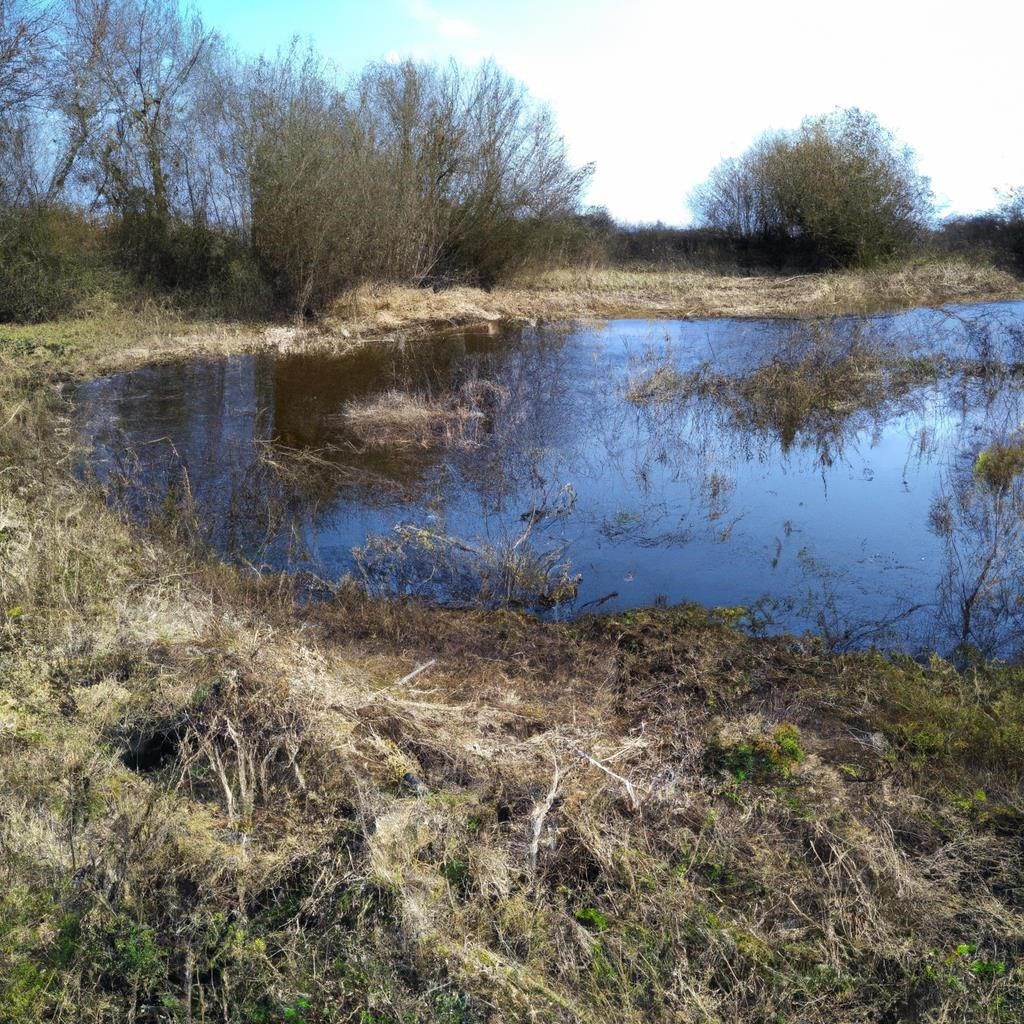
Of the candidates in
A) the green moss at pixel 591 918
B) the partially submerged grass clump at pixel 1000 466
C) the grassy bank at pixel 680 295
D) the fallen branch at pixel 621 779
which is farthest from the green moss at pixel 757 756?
the grassy bank at pixel 680 295

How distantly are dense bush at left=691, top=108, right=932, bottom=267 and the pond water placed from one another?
497 inches

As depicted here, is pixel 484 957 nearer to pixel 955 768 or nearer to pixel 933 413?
pixel 955 768

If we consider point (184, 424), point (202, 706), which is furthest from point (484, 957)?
point (184, 424)


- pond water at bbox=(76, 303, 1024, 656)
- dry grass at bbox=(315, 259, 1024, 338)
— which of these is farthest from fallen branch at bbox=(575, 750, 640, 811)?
dry grass at bbox=(315, 259, 1024, 338)

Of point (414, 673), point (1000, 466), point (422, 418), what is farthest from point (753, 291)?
point (414, 673)

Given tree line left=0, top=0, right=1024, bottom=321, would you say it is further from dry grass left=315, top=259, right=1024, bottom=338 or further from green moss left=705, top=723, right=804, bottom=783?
green moss left=705, top=723, right=804, bottom=783

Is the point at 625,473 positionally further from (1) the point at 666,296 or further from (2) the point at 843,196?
(2) the point at 843,196

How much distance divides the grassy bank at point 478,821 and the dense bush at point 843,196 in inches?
977

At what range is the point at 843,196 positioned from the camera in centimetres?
2661

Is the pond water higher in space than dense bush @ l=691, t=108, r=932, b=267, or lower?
lower

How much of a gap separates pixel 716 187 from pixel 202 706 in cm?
3247

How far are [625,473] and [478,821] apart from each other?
592cm

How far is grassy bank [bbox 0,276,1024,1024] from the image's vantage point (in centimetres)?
256

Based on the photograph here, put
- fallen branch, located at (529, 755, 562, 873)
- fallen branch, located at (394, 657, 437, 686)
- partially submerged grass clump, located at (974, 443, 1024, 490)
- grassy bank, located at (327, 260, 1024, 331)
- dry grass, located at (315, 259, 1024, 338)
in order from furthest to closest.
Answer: grassy bank, located at (327, 260, 1024, 331)
dry grass, located at (315, 259, 1024, 338)
partially submerged grass clump, located at (974, 443, 1024, 490)
fallen branch, located at (394, 657, 437, 686)
fallen branch, located at (529, 755, 562, 873)
